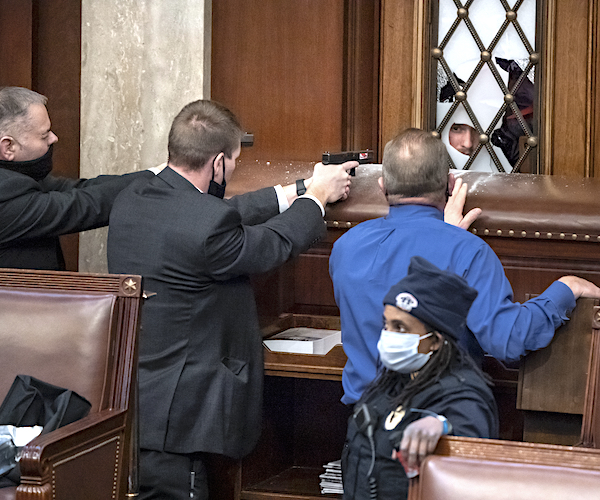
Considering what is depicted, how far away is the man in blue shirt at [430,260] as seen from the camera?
196 centimetres

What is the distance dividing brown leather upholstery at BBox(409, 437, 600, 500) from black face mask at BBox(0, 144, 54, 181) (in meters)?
1.75

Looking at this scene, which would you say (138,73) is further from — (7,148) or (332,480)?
(332,480)

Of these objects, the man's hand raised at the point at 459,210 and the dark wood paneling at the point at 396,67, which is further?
the dark wood paneling at the point at 396,67

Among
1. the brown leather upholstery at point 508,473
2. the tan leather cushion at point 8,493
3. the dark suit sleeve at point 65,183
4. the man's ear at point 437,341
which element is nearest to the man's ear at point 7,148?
the dark suit sleeve at point 65,183

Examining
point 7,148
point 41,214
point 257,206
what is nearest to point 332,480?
point 257,206

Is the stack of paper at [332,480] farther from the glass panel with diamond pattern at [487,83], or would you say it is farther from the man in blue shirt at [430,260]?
the glass panel with diamond pattern at [487,83]

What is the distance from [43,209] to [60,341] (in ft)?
1.53

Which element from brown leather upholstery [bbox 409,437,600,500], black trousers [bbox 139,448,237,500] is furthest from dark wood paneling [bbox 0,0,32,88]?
brown leather upholstery [bbox 409,437,600,500]

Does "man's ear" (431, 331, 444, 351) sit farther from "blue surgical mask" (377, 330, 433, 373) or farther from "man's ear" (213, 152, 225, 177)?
"man's ear" (213, 152, 225, 177)

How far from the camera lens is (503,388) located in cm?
239

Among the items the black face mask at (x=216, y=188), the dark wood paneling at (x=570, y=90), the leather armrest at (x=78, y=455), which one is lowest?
the leather armrest at (x=78, y=455)

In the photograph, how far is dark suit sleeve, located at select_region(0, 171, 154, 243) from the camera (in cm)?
255

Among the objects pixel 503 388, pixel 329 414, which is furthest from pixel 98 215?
pixel 503 388

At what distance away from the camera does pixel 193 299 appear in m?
2.35
